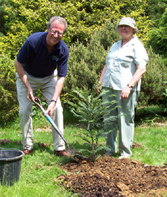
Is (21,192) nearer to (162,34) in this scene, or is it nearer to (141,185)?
(141,185)

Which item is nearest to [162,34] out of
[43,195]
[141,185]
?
[141,185]

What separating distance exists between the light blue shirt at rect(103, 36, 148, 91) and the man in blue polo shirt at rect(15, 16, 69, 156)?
0.72 meters

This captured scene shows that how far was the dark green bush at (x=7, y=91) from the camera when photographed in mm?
6145

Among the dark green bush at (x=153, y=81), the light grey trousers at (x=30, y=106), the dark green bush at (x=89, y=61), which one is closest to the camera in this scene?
the light grey trousers at (x=30, y=106)

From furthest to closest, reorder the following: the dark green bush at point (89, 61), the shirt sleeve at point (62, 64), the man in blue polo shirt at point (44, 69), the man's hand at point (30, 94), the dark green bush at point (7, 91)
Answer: the dark green bush at point (7, 91) → the dark green bush at point (89, 61) → the shirt sleeve at point (62, 64) → the man's hand at point (30, 94) → the man in blue polo shirt at point (44, 69)

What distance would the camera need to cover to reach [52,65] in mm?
3930

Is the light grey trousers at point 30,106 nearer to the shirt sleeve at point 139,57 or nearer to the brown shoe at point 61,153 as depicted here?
the brown shoe at point 61,153

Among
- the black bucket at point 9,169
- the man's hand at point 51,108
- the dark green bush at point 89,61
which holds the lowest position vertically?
the black bucket at point 9,169

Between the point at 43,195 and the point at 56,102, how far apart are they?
1.59 meters

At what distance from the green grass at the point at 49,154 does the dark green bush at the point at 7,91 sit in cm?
31

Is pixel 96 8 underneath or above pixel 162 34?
above

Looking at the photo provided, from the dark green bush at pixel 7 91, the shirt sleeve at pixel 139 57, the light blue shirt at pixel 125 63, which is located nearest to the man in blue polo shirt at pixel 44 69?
the light blue shirt at pixel 125 63

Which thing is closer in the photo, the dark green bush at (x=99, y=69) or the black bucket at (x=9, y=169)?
the black bucket at (x=9, y=169)

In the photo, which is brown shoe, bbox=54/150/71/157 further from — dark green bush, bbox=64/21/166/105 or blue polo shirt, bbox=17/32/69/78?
dark green bush, bbox=64/21/166/105
